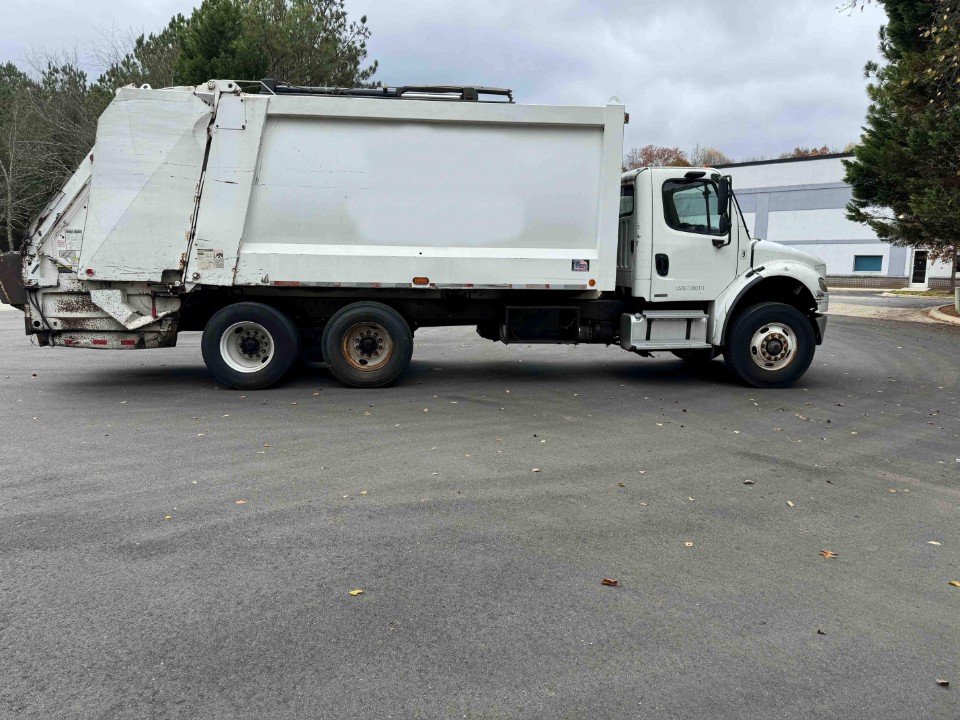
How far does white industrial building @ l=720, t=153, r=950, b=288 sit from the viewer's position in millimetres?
40406

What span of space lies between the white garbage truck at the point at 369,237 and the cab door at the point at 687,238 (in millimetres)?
18

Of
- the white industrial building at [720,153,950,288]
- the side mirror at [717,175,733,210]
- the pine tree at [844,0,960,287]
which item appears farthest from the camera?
the white industrial building at [720,153,950,288]

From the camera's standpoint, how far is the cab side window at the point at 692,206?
9.41m

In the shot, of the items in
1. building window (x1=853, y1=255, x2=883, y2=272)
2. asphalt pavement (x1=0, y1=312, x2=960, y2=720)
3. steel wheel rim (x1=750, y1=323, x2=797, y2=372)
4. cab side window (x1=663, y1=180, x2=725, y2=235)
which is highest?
building window (x1=853, y1=255, x2=883, y2=272)

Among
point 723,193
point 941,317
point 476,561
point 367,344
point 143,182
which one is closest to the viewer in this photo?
point 476,561

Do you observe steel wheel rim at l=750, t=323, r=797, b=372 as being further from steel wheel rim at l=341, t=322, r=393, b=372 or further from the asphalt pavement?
steel wheel rim at l=341, t=322, r=393, b=372

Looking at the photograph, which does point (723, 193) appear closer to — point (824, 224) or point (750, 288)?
point (750, 288)

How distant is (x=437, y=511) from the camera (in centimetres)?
485

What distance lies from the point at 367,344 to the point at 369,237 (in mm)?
1304

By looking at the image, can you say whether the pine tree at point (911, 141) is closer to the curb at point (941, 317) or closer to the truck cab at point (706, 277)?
the curb at point (941, 317)

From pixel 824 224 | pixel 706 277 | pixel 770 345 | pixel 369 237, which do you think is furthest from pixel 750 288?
pixel 824 224

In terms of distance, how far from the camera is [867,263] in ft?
138

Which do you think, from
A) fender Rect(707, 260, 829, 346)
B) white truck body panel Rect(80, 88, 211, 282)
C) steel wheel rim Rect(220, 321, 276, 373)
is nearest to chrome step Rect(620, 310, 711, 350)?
fender Rect(707, 260, 829, 346)

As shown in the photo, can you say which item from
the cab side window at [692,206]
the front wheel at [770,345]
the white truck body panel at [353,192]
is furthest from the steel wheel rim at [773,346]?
the white truck body panel at [353,192]
